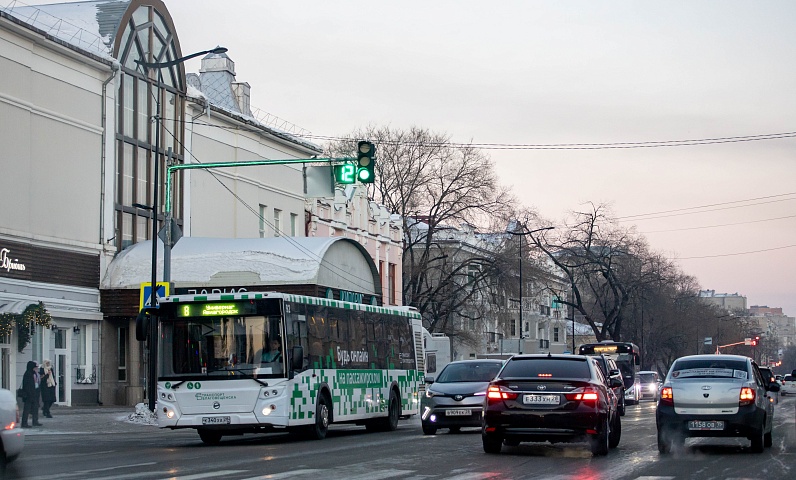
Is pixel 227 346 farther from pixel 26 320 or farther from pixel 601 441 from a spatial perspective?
pixel 26 320

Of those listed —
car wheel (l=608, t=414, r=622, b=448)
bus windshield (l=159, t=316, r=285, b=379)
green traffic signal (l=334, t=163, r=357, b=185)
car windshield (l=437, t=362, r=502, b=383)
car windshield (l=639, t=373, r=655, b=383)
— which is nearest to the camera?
car wheel (l=608, t=414, r=622, b=448)

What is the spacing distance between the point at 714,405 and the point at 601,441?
210 cm

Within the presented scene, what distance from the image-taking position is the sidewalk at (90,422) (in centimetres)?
2911

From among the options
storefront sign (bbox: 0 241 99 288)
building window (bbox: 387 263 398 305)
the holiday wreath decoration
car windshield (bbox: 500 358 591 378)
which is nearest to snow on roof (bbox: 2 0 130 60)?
storefront sign (bbox: 0 241 99 288)

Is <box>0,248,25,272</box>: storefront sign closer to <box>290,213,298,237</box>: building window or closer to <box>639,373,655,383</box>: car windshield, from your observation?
<box>290,213,298,237</box>: building window

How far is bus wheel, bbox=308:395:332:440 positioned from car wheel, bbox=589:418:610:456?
6.90 meters

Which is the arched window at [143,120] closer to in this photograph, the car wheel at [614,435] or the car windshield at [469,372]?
the car windshield at [469,372]

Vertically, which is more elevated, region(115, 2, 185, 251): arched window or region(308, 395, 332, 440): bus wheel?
region(115, 2, 185, 251): arched window

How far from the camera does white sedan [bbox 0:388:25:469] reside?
40.5 feet

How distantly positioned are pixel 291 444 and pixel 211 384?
186cm

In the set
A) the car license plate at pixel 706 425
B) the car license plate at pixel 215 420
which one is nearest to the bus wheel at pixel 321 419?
the car license plate at pixel 215 420

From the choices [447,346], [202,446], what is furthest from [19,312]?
[447,346]

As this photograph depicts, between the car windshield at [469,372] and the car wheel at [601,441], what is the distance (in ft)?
26.7

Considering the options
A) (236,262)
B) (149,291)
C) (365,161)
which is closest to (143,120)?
(236,262)
